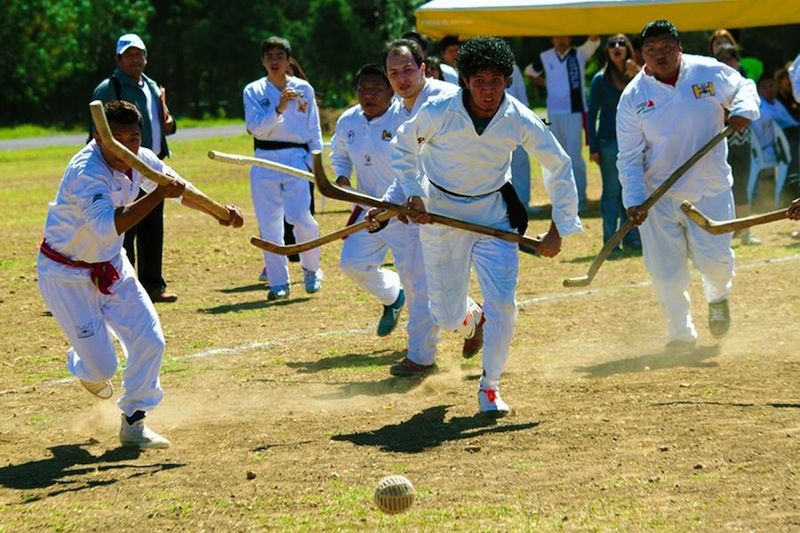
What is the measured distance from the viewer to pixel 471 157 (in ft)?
26.4

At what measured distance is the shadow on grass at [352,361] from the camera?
9.76 meters

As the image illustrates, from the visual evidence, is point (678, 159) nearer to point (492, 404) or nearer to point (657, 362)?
point (657, 362)

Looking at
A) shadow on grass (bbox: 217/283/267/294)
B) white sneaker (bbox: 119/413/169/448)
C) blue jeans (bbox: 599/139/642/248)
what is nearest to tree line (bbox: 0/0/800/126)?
blue jeans (bbox: 599/139/642/248)

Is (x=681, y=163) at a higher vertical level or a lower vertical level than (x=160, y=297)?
higher

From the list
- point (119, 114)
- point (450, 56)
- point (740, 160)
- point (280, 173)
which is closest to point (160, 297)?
point (280, 173)

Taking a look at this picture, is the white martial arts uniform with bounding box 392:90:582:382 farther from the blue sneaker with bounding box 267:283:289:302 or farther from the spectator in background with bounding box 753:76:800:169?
the spectator in background with bounding box 753:76:800:169

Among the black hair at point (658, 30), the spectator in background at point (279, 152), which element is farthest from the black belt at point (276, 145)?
the black hair at point (658, 30)

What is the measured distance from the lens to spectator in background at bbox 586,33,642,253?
14633 mm

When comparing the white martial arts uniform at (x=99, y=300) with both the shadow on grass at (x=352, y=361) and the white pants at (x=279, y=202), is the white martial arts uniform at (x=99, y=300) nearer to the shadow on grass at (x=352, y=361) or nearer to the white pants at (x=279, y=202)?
the shadow on grass at (x=352, y=361)

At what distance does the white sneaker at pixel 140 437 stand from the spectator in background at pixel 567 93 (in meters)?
11.2

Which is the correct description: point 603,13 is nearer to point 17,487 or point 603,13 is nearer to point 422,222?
point 422,222

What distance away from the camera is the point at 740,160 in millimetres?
15039

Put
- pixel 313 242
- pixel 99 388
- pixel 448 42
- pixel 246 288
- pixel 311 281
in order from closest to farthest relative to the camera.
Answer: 1. pixel 99 388
2. pixel 313 242
3. pixel 311 281
4. pixel 246 288
5. pixel 448 42

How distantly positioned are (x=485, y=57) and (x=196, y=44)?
151ft
